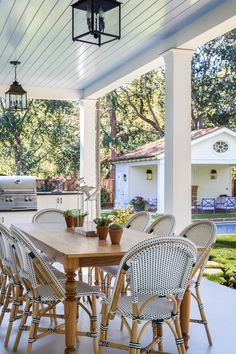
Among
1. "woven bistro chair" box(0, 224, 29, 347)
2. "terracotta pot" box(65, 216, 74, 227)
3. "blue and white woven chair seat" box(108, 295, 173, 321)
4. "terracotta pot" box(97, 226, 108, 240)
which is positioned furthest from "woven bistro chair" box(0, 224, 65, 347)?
"blue and white woven chair seat" box(108, 295, 173, 321)

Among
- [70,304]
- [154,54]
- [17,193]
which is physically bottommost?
[70,304]

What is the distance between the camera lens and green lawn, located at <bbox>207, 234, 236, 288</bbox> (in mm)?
5828

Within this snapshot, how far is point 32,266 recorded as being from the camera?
297cm

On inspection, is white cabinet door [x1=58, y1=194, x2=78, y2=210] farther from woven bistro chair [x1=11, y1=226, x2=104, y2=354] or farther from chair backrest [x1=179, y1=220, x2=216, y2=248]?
woven bistro chair [x1=11, y1=226, x2=104, y2=354]

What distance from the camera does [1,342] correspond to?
3.35 metres

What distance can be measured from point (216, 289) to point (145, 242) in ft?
8.76

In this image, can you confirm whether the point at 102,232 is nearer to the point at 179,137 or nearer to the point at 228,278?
the point at 179,137

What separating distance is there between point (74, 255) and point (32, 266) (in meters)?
0.37

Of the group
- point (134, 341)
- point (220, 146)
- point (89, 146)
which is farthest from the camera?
point (220, 146)

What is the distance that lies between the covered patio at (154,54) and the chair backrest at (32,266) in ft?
0.54

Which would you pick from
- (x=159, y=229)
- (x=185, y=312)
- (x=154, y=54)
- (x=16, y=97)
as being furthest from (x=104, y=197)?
(x=185, y=312)

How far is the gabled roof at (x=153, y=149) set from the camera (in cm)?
1173

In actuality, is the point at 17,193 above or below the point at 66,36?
below

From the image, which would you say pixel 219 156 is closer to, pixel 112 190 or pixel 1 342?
pixel 112 190
